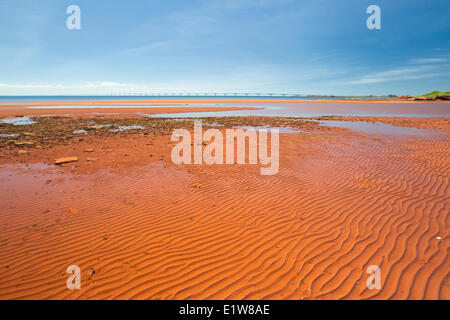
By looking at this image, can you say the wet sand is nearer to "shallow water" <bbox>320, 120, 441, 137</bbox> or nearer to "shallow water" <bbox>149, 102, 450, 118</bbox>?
"shallow water" <bbox>320, 120, 441, 137</bbox>

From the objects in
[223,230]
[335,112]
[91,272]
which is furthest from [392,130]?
[91,272]

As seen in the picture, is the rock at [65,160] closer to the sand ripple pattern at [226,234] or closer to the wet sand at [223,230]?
the wet sand at [223,230]

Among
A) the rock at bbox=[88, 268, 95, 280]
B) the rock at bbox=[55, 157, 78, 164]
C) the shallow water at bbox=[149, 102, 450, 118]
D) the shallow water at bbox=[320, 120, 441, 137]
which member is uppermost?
the shallow water at bbox=[149, 102, 450, 118]

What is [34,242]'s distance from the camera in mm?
4391

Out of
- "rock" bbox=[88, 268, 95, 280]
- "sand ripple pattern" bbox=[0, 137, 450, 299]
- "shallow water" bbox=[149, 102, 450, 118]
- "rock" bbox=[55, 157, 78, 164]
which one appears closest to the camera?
"sand ripple pattern" bbox=[0, 137, 450, 299]

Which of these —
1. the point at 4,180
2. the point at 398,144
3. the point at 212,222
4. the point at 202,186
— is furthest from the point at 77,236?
the point at 398,144

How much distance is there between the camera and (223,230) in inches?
193

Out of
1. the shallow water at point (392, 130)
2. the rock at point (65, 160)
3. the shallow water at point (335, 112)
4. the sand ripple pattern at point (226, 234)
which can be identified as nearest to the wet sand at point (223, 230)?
the sand ripple pattern at point (226, 234)

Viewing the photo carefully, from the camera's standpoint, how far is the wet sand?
342 centimetres

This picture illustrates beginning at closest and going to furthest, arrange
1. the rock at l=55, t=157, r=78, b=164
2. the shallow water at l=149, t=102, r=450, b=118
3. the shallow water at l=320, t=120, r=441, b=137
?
the rock at l=55, t=157, r=78, b=164 → the shallow water at l=320, t=120, r=441, b=137 → the shallow water at l=149, t=102, r=450, b=118

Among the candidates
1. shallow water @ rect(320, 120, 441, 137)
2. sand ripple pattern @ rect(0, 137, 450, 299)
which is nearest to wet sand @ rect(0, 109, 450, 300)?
sand ripple pattern @ rect(0, 137, 450, 299)

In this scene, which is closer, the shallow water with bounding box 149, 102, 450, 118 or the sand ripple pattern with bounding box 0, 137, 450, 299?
the sand ripple pattern with bounding box 0, 137, 450, 299

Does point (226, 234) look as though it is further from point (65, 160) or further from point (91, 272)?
point (65, 160)

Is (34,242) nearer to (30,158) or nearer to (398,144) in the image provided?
(30,158)
